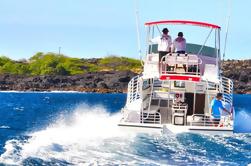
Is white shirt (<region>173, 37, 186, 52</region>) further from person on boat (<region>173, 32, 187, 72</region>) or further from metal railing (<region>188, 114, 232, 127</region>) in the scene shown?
metal railing (<region>188, 114, 232, 127</region>)

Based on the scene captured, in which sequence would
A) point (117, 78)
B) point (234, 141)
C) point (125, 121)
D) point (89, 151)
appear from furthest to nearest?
1. point (117, 78)
2. point (125, 121)
3. point (234, 141)
4. point (89, 151)

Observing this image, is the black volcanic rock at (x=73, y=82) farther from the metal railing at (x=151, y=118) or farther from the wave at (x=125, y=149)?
the wave at (x=125, y=149)

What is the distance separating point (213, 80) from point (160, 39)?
3.39 meters

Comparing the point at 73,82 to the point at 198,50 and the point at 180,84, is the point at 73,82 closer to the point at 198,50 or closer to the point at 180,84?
the point at 198,50

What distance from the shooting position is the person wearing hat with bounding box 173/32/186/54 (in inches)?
1166

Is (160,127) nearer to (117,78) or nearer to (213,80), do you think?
(213,80)

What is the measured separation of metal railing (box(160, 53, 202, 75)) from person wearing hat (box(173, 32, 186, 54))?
0.70 metres

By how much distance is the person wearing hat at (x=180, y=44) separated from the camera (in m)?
29.6

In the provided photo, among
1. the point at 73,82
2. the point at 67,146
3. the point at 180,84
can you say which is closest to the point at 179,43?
the point at 180,84

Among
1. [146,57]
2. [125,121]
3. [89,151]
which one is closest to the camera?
[89,151]

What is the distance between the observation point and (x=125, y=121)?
2750 cm

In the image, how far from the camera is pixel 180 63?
1126 inches

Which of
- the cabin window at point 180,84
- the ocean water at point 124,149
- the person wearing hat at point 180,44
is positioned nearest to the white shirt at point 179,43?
the person wearing hat at point 180,44

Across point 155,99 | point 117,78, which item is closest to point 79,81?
point 117,78
